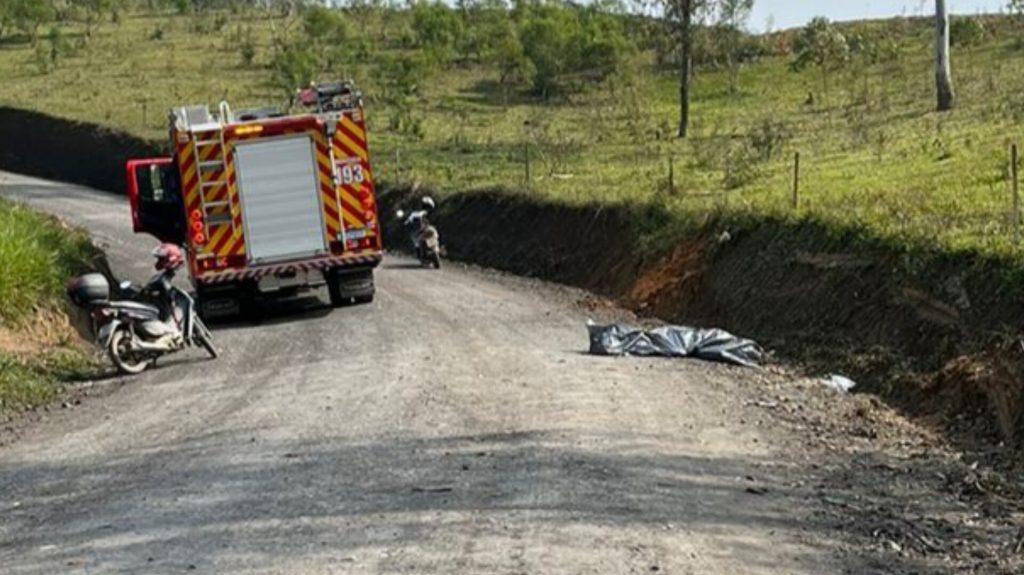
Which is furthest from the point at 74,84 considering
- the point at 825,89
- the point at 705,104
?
the point at 825,89

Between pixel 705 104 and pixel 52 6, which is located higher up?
pixel 52 6

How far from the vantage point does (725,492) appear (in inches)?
368

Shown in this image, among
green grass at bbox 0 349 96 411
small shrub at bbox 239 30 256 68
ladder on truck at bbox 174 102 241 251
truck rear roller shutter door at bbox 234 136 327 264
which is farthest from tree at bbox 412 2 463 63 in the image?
green grass at bbox 0 349 96 411

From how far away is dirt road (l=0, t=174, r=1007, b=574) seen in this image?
7789 millimetres

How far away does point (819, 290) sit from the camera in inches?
652

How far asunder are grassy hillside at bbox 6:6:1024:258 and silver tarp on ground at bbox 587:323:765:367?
2239mm

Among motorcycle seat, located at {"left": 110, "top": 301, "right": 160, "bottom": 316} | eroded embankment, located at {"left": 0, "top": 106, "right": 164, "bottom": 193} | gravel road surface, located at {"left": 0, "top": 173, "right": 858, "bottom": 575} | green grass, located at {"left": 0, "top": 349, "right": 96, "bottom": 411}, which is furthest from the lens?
eroded embankment, located at {"left": 0, "top": 106, "right": 164, "bottom": 193}

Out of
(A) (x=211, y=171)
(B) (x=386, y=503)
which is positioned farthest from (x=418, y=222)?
(B) (x=386, y=503)

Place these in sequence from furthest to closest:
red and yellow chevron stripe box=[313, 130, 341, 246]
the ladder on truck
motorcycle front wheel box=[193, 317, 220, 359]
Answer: red and yellow chevron stripe box=[313, 130, 341, 246], the ladder on truck, motorcycle front wheel box=[193, 317, 220, 359]

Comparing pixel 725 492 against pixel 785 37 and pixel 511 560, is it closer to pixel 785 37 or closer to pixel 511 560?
pixel 511 560

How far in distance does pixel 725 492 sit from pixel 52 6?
72.2 meters

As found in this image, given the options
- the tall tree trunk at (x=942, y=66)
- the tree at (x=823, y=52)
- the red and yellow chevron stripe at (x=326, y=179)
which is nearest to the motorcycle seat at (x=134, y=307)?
the red and yellow chevron stripe at (x=326, y=179)

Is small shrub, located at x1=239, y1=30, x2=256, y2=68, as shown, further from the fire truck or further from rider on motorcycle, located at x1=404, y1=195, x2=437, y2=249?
the fire truck

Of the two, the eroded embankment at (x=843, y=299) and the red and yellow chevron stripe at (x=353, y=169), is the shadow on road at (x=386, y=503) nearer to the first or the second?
the eroded embankment at (x=843, y=299)
